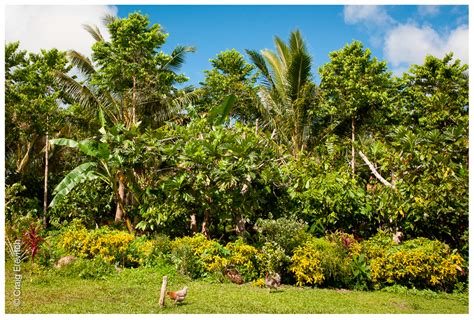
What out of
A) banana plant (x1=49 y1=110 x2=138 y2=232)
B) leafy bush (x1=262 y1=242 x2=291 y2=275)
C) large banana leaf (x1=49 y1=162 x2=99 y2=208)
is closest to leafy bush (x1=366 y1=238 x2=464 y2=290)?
leafy bush (x1=262 y1=242 x2=291 y2=275)

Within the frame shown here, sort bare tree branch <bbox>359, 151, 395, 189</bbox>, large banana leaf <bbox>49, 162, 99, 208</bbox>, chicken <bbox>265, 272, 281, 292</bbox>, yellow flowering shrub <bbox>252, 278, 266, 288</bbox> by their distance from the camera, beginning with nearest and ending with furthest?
chicken <bbox>265, 272, 281, 292</bbox> → yellow flowering shrub <bbox>252, 278, 266, 288</bbox> → large banana leaf <bbox>49, 162, 99, 208</bbox> → bare tree branch <bbox>359, 151, 395, 189</bbox>

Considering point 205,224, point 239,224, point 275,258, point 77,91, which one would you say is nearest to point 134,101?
point 77,91

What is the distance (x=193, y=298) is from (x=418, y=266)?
151 inches

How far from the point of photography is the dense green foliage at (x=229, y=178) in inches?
318

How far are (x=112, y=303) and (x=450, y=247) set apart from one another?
6.35 meters

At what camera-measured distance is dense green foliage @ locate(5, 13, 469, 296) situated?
26.5ft

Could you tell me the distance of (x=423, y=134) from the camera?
26.6ft

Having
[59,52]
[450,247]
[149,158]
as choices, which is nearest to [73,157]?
[59,52]

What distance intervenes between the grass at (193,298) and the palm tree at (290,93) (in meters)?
6.49

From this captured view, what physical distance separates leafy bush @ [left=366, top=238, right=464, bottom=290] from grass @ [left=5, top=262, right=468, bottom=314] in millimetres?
315

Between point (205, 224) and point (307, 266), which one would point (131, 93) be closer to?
point (205, 224)

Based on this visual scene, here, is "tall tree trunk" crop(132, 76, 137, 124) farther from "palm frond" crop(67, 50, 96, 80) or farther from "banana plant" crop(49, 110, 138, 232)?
"banana plant" crop(49, 110, 138, 232)

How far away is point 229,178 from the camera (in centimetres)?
885

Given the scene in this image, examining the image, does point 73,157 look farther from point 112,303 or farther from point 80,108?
point 112,303
